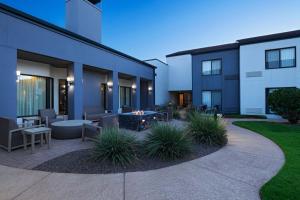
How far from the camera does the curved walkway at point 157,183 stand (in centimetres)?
325

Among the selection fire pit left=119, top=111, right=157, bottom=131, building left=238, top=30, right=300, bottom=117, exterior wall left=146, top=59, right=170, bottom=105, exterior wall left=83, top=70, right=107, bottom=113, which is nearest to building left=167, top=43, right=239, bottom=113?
building left=238, top=30, right=300, bottom=117

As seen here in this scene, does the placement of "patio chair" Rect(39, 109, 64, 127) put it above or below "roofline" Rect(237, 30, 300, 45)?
below

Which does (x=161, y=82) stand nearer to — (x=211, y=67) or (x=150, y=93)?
(x=150, y=93)

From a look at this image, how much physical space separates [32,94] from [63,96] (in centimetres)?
218

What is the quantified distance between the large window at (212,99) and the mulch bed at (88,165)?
48.7 ft

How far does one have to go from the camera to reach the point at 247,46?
16.8m

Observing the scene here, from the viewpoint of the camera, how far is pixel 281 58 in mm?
15500

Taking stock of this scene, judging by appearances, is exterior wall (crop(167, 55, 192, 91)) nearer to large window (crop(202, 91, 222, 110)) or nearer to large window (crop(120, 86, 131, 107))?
large window (crop(202, 91, 222, 110))

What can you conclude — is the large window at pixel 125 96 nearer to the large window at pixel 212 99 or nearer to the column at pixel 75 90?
the column at pixel 75 90

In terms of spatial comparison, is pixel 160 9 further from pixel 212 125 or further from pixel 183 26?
pixel 212 125

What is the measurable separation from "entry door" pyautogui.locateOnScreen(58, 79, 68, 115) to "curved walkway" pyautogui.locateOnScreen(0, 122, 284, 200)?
28.2 feet

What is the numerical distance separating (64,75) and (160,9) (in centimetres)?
957

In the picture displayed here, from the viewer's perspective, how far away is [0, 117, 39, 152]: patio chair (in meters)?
5.77

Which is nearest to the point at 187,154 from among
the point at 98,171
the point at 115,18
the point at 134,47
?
the point at 98,171
